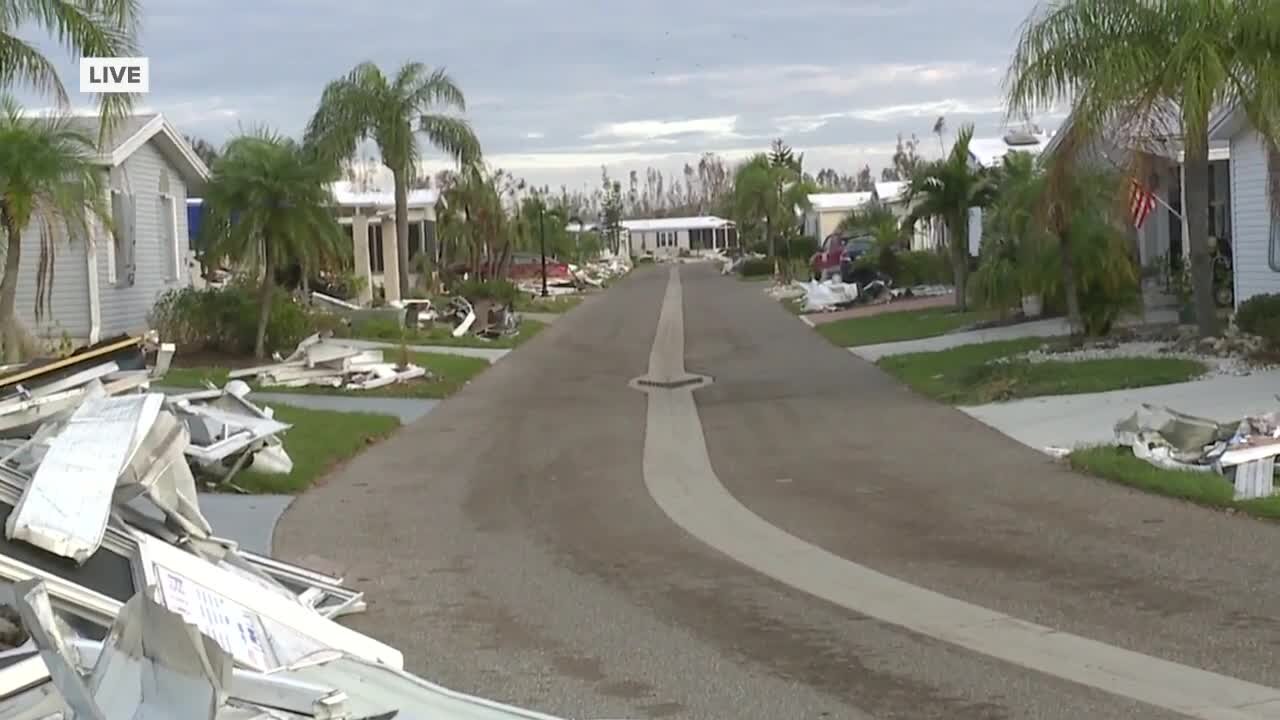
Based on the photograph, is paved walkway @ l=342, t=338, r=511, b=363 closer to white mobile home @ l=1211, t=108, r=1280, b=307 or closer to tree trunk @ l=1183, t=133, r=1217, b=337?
tree trunk @ l=1183, t=133, r=1217, b=337

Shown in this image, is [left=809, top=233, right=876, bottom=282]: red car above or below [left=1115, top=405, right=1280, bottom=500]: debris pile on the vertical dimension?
above

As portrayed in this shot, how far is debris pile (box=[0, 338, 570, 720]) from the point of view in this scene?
483cm

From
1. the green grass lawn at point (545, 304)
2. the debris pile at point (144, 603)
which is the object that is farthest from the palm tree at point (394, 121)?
the debris pile at point (144, 603)

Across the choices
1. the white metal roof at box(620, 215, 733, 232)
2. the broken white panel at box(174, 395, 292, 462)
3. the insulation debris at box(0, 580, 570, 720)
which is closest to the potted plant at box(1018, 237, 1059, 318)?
the broken white panel at box(174, 395, 292, 462)

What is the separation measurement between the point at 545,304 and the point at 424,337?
52.8 ft

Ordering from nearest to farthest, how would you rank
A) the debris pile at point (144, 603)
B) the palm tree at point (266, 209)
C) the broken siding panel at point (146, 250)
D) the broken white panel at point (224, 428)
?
1. the debris pile at point (144, 603)
2. the broken white panel at point (224, 428)
3. the palm tree at point (266, 209)
4. the broken siding panel at point (146, 250)

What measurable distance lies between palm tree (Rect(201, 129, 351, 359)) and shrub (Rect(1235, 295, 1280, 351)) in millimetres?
13232

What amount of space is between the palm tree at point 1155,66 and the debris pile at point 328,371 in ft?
29.4

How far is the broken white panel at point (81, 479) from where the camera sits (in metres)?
7.49

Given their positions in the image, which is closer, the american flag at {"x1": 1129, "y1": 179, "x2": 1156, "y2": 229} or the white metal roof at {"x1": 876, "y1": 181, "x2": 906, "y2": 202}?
the american flag at {"x1": 1129, "y1": 179, "x2": 1156, "y2": 229}

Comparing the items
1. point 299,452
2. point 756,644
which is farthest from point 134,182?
point 756,644

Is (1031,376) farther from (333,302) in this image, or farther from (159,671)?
(333,302)

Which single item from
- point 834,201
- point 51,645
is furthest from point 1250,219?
point 834,201

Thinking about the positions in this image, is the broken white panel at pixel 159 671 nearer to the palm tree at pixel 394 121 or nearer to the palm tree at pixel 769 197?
the palm tree at pixel 394 121
